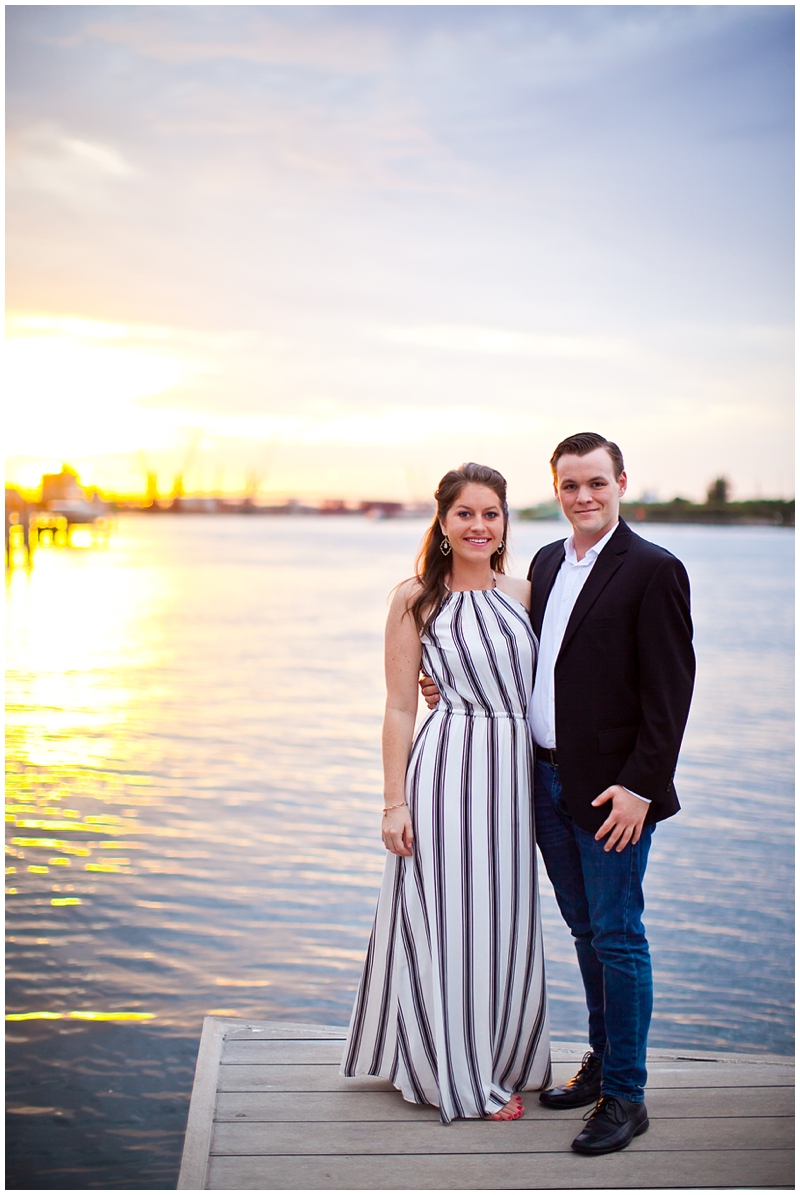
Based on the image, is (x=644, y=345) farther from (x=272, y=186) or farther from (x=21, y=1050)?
(x=21, y=1050)

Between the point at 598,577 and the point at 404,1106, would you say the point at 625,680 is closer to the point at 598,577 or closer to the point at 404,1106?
the point at 598,577

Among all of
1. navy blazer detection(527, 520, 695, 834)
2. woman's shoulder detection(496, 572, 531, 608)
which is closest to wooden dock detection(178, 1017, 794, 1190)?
navy blazer detection(527, 520, 695, 834)

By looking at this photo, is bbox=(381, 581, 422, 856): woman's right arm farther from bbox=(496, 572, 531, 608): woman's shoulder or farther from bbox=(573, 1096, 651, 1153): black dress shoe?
bbox=(573, 1096, 651, 1153): black dress shoe

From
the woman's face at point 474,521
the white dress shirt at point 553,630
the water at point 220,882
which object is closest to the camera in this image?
the white dress shirt at point 553,630

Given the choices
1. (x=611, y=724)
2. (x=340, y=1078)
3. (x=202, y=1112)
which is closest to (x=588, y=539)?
Answer: (x=611, y=724)

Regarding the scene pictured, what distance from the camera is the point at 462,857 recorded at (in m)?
2.83

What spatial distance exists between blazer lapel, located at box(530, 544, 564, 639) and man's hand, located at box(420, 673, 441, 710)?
1.13ft

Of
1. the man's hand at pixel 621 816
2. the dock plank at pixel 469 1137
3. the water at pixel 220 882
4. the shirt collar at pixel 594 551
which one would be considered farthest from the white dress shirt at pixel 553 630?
the water at pixel 220 882

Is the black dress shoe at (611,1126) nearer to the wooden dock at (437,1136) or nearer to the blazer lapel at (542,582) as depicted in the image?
the wooden dock at (437,1136)

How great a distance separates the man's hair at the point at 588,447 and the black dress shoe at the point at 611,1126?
172 centimetres

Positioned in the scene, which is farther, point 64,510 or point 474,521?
point 64,510

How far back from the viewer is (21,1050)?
4.48 meters

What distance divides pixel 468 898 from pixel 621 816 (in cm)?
54

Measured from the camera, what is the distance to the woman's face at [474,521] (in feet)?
9.43
